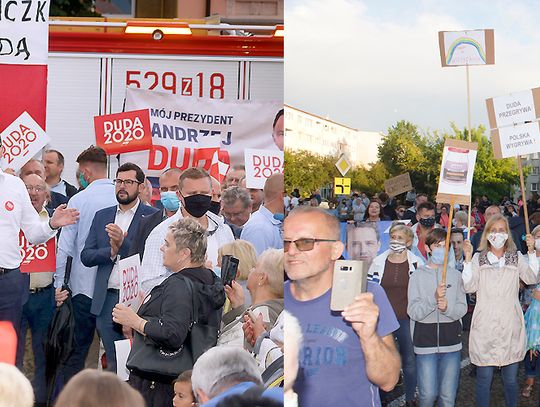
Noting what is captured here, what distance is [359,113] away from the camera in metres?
3.38

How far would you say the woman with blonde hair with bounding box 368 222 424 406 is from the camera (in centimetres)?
331

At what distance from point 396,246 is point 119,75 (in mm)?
2495

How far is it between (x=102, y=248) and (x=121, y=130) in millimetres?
627

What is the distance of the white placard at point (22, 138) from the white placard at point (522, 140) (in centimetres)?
218

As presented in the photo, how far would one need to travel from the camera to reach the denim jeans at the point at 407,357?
342 cm

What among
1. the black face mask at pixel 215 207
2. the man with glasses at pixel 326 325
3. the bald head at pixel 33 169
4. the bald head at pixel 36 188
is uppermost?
the bald head at pixel 33 169

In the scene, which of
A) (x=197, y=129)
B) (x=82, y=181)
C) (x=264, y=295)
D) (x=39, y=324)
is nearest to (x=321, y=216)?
(x=264, y=295)

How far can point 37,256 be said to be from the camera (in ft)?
16.5

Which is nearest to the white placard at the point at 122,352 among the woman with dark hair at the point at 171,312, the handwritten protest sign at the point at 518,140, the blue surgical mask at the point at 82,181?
the woman with dark hair at the point at 171,312

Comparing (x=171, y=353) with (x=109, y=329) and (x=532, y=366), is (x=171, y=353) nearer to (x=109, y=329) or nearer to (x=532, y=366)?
(x=109, y=329)

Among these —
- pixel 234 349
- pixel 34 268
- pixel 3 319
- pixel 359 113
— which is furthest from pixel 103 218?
pixel 359 113

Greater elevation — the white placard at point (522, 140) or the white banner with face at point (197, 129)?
the white banner with face at point (197, 129)

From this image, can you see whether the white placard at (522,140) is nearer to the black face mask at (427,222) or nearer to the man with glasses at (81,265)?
the black face mask at (427,222)

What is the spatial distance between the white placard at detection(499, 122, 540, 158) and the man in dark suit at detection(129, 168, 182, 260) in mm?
2307
